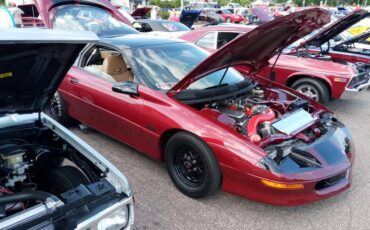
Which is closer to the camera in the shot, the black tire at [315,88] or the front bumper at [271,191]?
the front bumper at [271,191]

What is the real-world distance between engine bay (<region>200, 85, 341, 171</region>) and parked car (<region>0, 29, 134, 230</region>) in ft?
4.32

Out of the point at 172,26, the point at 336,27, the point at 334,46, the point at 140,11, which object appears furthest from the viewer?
the point at 140,11

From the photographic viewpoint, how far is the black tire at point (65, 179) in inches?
78.2

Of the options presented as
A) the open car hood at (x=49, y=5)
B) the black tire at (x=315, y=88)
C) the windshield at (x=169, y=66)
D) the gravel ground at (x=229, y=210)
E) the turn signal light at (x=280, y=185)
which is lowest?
the gravel ground at (x=229, y=210)

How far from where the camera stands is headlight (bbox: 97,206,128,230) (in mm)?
1691

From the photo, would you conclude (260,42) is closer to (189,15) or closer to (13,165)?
(13,165)

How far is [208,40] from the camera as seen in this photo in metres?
6.87

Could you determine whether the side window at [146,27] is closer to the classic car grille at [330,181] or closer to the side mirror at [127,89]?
the side mirror at [127,89]

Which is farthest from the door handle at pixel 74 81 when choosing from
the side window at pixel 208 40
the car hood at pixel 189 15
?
the car hood at pixel 189 15

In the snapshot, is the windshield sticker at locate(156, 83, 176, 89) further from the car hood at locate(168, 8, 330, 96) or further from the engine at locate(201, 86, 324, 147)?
the engine at locate(201, 86, 324, 147)

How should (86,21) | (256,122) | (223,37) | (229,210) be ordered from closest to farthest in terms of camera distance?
(229,210)
(256,122)
(86,21)
(223,37)

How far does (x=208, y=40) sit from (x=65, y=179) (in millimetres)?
5390

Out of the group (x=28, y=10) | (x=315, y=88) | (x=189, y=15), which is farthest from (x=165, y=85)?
(x=28, y=10)

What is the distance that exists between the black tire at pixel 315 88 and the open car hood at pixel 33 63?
15.1 feet
